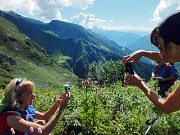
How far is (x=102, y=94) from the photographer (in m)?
10.8

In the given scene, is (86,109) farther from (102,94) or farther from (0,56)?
(0,56)

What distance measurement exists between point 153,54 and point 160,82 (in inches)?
289

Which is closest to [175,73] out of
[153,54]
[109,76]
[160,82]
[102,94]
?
[160,82]

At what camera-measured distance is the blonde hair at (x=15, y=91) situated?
574 centimetres

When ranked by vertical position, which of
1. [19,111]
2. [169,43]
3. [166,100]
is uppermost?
[169,43]

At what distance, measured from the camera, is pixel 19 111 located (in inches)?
233

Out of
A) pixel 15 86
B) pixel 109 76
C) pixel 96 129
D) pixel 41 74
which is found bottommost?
pixel 96 129

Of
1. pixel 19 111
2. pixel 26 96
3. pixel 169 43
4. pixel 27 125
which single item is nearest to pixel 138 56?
pixel 169 43

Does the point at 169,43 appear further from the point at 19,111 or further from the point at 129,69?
the point at 19,111

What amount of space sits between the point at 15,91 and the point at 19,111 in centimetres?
37

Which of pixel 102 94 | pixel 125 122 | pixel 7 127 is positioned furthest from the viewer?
pixel 102 94

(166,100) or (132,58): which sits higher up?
(132,58)

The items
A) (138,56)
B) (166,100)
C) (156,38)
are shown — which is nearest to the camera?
(156,38)

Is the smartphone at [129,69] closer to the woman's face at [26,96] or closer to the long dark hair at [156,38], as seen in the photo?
the long dark hair at [156,38]
